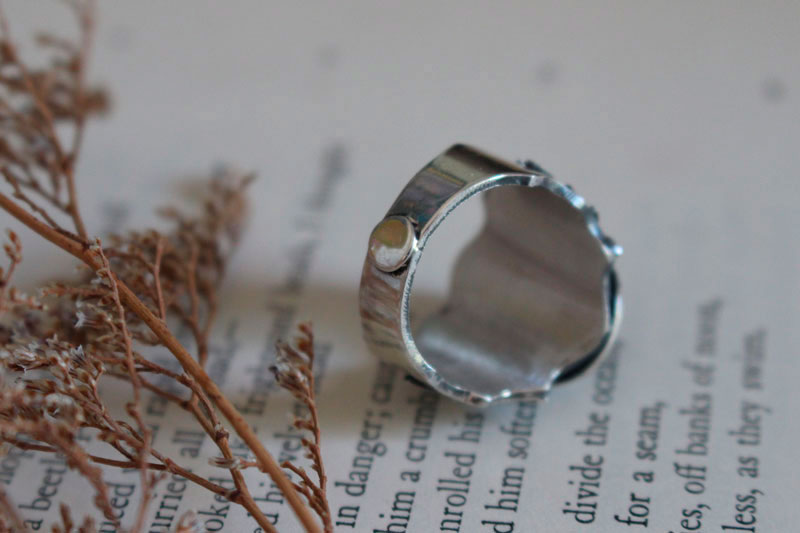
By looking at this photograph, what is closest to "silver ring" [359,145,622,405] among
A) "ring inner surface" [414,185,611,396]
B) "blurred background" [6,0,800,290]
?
"ring inner surface" [414,185,611,396]

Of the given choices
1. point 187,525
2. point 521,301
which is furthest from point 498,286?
point 187,525

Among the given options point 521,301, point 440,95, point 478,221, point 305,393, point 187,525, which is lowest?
point 187,525

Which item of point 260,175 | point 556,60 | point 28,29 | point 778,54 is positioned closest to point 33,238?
point 260,175

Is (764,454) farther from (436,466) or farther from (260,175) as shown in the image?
(260,175)

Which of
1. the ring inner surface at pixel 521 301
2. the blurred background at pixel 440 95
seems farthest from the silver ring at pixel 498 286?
the blurred background at pixel 440 95

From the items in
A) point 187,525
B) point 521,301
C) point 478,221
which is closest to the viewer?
point 187,525

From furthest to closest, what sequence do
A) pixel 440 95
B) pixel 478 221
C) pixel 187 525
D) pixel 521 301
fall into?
pixel 440 95
pixel 478 221
pixel 521 301
pixel 187 525

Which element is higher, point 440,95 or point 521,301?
point 440,95

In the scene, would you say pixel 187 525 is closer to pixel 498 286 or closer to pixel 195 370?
pixel 195 370
